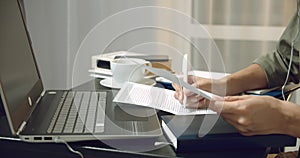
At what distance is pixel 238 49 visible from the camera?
2.22m

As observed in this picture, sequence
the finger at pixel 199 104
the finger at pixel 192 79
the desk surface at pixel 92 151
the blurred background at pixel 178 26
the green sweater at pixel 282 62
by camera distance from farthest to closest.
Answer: the blurred background at pixel 178 26, the green sweater at pixel 282 62, the finger at pixel 192 79, the finger at pixel 199 104, the desk surface at pixel 92 151

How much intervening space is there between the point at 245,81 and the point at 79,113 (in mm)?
592

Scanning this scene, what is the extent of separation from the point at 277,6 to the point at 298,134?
1.45 meters

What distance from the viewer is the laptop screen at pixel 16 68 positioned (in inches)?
30.6

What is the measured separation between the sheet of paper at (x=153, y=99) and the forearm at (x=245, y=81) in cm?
22

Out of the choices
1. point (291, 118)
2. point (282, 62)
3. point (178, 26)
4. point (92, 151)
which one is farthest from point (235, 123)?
point (178, 26)

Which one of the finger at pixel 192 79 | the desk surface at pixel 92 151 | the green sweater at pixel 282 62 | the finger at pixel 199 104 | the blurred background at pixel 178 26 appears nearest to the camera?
the desk surface at pixel 92 151

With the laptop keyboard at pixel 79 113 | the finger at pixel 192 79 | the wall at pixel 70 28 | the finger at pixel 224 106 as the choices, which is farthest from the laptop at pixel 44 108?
the wall at pixel 70 28

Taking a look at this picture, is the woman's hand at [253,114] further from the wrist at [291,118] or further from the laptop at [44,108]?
the laptop at [44,108]

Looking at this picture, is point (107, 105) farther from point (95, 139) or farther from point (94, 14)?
point (94, 14)

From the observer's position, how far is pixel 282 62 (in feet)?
4.50

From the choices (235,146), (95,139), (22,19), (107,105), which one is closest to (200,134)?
(235,146)

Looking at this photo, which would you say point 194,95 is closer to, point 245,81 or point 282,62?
point 245,81

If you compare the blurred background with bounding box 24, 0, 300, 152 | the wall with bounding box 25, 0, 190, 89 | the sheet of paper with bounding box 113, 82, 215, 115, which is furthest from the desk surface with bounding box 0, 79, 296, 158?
the wall with bounding box 25, 0, 190, 89
